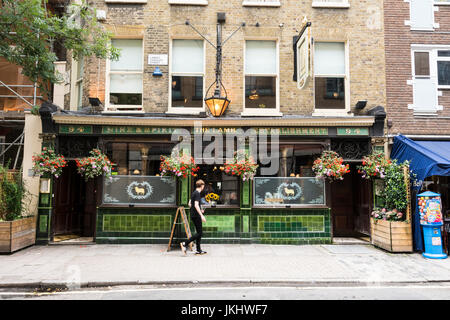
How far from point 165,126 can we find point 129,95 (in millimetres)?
1936

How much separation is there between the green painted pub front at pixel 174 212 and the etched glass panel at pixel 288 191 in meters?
0.11

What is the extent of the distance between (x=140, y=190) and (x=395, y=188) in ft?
25.4

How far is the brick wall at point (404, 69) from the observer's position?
10672mm

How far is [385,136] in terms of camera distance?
1042 centimetres

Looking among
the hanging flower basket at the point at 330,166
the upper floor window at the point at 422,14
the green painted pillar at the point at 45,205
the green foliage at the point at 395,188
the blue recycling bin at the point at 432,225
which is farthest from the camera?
the upper floor window at the point at 422,14

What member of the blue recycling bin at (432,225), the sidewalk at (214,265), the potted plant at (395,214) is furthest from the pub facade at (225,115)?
the blue recycling bin at (432,225)

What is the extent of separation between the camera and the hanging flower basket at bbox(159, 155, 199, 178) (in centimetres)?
942

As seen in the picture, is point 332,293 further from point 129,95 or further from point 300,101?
point 129,95

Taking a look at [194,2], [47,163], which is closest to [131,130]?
[47,163]

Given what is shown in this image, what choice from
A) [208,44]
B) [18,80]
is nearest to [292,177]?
[208,44]

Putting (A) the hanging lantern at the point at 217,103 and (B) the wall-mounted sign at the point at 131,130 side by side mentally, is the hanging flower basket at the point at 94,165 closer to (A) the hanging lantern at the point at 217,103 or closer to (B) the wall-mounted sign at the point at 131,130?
(B) the wall-mounted sign at the point at 131,130

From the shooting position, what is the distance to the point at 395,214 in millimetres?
9164

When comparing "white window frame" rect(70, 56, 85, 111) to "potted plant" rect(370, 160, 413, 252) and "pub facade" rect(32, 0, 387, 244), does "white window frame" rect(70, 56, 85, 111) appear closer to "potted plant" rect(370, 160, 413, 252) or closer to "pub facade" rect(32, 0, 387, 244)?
"pub facade" rect(32, 0, 387, 244)

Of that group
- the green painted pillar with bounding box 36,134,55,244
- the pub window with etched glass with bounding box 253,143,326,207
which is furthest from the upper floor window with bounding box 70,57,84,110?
the pub window with etched glass with bounding box 253,143,326,207
